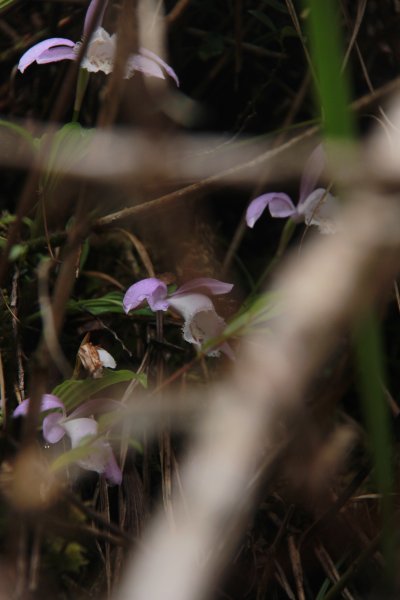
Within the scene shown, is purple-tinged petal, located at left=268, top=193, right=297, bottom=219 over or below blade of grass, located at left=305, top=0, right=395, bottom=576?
below

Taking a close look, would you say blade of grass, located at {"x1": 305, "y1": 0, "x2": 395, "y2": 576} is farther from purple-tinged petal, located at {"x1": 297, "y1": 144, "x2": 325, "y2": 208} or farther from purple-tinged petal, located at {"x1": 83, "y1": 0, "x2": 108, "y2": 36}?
purple-tinged petal, located at {"x1": 297, "y1": 144, "x2": 325, "y2": 208}

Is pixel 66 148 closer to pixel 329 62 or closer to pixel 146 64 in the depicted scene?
pixel 146 64

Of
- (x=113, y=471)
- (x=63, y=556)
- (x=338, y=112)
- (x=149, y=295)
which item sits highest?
(x=338, y=112)

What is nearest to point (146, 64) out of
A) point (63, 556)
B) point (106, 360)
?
point (106, 360)

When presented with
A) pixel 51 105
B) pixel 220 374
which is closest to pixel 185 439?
pixel 220 374

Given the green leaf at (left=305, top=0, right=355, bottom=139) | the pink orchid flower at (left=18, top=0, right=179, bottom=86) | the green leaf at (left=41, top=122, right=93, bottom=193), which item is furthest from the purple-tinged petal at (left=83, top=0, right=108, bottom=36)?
the green leaf at (left=305, top=0, right=355, bottom=139)

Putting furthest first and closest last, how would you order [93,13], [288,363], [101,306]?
[101,306], [93,13], [288,363]
